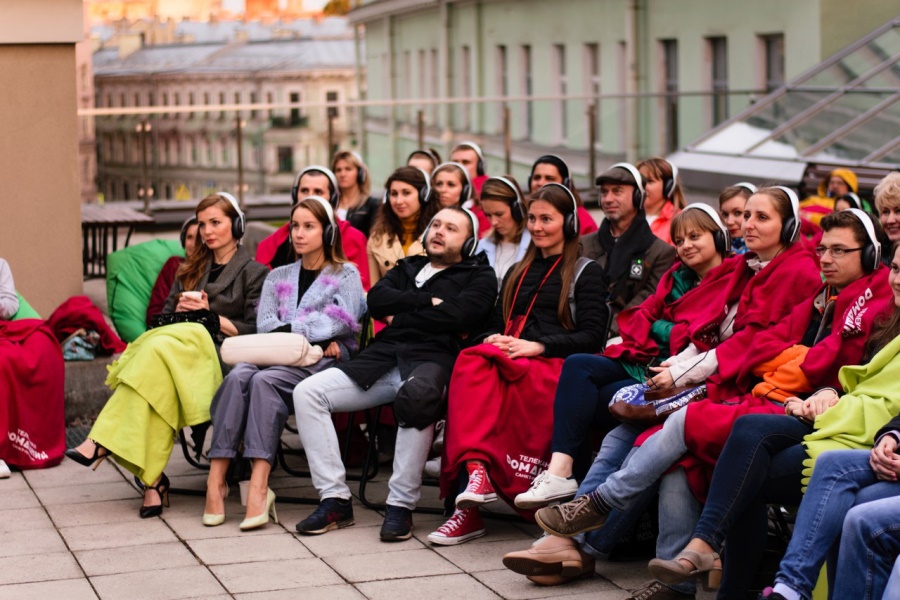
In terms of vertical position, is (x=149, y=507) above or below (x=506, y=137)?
below

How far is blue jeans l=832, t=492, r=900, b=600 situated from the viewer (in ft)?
17.2

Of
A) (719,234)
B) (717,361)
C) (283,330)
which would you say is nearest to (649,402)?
(717,361)

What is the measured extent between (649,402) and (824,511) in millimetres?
1253

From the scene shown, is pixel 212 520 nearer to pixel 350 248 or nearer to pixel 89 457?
pixel 89 457

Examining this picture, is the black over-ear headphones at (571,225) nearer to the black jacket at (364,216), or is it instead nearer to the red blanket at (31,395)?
the black jacket at (364,216)

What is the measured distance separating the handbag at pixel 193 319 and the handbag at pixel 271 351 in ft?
0.88

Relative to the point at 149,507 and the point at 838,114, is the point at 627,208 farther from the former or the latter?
the point at 838,114

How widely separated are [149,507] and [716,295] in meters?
2.94

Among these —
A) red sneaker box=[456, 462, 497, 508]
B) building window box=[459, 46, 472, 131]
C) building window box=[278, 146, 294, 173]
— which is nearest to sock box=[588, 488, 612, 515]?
red sneaker box=[456, 462, 497, 508]

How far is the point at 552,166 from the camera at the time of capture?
9.61 meters

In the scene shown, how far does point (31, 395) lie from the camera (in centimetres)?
905

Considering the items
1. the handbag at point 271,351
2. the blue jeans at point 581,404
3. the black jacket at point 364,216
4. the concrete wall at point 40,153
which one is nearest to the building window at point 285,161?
the concrete wall at point 40,153

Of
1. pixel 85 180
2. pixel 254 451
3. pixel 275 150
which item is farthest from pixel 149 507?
pixel 275 150

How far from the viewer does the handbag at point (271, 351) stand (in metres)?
7.82
